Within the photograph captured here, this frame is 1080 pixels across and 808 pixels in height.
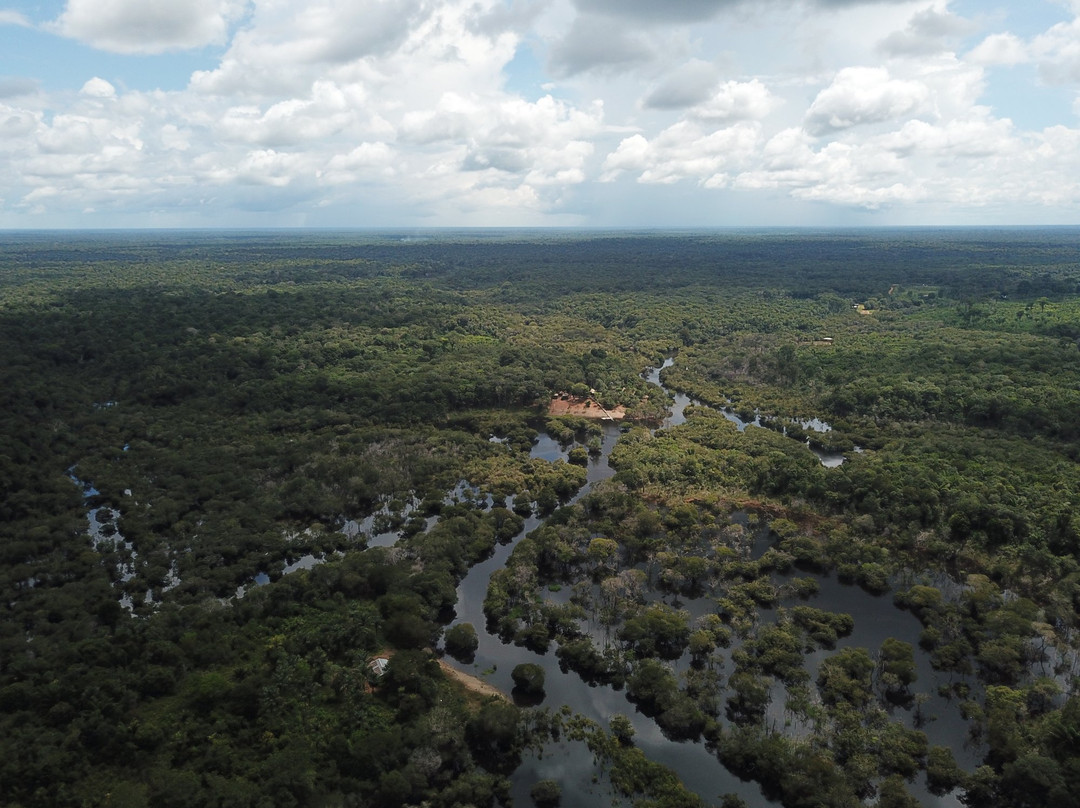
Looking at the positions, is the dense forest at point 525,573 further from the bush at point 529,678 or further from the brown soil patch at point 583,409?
the brown soil patch at point 583,409

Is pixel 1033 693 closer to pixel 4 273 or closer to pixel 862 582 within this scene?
pixel 862 582

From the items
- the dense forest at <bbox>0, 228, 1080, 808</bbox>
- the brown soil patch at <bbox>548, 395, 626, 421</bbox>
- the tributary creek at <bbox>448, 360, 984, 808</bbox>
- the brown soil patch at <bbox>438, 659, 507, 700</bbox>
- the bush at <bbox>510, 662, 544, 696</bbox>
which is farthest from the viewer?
the brown soil patch at <bbox>548, 395, 626, 421</bbox>

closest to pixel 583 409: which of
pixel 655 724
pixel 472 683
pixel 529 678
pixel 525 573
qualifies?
pixel 525 573

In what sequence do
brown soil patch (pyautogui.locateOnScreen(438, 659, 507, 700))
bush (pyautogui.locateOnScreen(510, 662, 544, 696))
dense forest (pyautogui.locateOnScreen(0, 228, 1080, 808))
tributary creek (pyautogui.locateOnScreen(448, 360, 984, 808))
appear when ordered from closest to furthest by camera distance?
dense forest (pyautogui.locateOnScreen(0, 228, 1080, 808)), tributary creek (pyautogui.locateOnScreen(448, 360, 984, 808)), bush (pyautogui.locateOnScreen(510, 662, 544, 696)), brown soil patch (pyautogui.locateOnScreen(438, 659, 507, 700))

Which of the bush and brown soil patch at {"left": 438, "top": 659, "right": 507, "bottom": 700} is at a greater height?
the bush

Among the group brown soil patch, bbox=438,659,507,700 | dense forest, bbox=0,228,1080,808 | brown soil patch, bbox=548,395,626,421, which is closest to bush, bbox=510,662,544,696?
dense forest, bbox=0,228,1080,808

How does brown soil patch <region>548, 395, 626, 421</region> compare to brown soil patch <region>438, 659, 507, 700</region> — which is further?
brown soil patch <region>548, 395, 626, 421</region>

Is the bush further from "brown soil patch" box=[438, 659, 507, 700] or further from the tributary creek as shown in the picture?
"brown soil patch" box=[438, 659, 507, 700]

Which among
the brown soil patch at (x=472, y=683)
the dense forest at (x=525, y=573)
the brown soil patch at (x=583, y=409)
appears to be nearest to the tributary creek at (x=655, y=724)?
the dense forest at (x=525, y=573)
